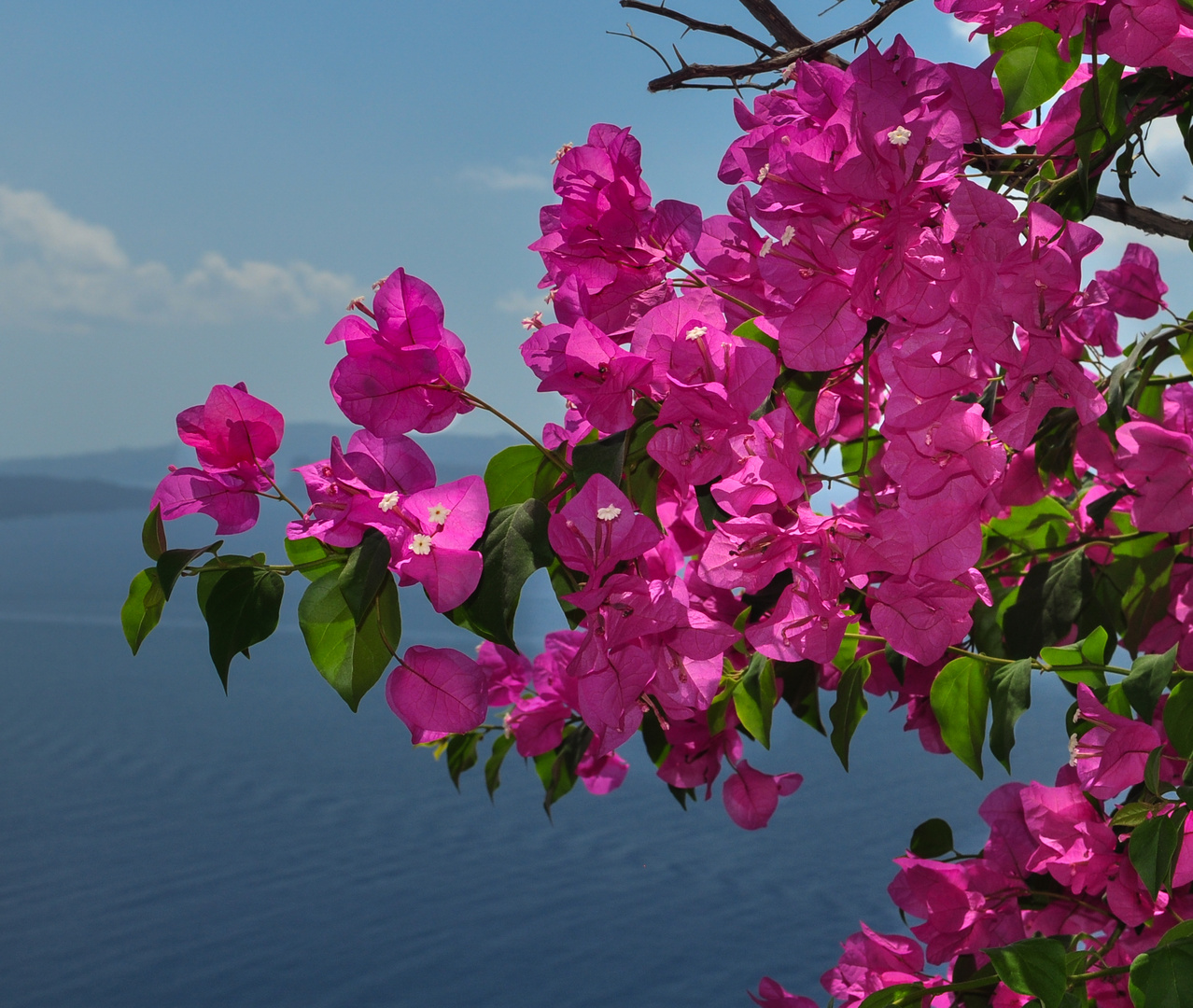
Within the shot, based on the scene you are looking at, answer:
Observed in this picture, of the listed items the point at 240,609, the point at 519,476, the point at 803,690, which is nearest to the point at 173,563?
the point at 240,609

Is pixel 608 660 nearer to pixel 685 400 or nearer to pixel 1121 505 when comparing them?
pixel 685 400

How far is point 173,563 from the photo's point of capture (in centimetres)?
33

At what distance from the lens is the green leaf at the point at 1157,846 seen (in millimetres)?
355

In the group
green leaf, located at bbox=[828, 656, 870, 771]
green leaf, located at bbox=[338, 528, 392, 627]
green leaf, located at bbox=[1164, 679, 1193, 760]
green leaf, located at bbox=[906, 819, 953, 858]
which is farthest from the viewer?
green leaf, located at bbox=[906, 819, 953, 858]

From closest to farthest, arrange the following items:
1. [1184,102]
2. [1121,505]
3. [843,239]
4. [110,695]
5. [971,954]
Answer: [843,239], [1184,102], [971,954], [1121,505], [110,695]

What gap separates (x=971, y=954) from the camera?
557 mm

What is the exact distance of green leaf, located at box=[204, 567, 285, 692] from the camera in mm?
333

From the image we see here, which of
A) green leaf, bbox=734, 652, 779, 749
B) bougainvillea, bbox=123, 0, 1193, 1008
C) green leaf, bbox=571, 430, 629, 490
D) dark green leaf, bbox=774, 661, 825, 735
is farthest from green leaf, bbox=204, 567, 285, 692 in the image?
dark green leaf, bbox=774, 661, 825, 735

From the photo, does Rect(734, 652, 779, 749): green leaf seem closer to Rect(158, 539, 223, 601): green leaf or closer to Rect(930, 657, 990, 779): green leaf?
Rect(930, 657, 990, 779): green leaf

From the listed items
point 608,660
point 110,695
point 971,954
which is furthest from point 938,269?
point 110,695

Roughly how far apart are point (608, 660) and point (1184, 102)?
0.35 metres

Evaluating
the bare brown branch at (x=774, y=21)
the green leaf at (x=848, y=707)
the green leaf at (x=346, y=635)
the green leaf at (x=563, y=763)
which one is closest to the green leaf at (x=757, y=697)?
the green leaf at (x=848, y=707)

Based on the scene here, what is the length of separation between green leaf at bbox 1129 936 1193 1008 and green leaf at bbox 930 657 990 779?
148 mm

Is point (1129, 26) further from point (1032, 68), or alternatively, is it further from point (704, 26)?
point (704, 26)
